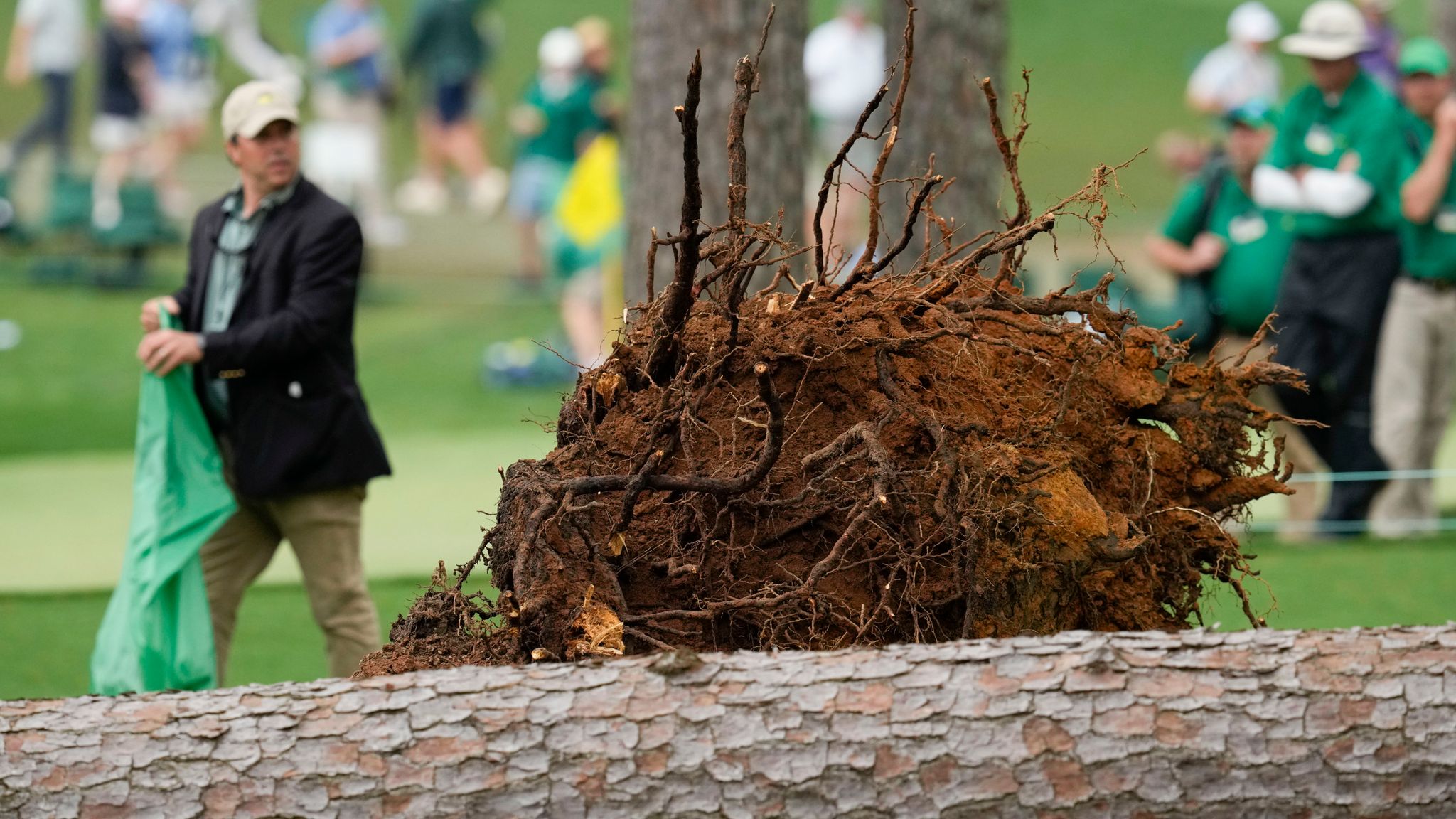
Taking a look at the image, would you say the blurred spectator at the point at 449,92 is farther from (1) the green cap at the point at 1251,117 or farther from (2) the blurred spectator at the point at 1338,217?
(2) the blurred spectator at the point at 1338,217

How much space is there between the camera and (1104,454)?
414 cm

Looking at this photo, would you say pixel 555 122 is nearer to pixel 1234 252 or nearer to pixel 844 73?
pixel 844 73

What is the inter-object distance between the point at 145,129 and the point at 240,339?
509 inches

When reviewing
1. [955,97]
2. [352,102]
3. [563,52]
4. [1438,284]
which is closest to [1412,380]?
[1438,284]

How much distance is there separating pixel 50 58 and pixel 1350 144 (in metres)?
12.7

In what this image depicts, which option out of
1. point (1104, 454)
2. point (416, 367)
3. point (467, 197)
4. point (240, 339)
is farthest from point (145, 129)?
point (1104, 454)

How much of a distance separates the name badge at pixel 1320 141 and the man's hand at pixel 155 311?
5.12 m

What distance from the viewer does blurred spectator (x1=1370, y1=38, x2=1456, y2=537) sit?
830cm

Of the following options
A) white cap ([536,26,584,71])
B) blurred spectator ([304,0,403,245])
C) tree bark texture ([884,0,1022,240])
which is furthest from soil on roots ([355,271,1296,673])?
blurred spectator ([304,0,403,245])

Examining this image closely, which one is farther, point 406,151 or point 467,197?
point 406,151

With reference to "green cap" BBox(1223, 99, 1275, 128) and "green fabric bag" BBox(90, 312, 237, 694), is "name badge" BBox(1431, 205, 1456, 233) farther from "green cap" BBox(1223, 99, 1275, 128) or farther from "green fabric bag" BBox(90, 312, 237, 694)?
"green fabric bag" BBox(90, 312, 237, 694)

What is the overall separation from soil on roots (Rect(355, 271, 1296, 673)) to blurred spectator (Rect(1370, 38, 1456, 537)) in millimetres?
4639

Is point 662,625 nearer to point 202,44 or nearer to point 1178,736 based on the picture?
point 1178,736

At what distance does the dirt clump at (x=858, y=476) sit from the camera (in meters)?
3.68
